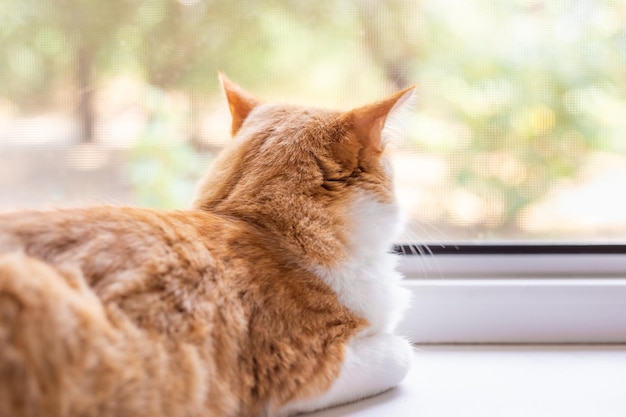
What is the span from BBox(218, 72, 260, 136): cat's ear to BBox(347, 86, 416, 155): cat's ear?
0.69 ft

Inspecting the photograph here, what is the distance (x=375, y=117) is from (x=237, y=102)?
27cm

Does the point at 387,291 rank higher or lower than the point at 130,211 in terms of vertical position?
lower

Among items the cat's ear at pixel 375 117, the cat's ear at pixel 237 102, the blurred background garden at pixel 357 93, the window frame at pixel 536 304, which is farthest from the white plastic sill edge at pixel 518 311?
the cat's ear at pixel 237 102

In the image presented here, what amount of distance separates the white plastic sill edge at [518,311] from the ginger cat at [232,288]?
0.49 ft

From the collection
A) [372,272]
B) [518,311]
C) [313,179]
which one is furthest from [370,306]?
[518,311]

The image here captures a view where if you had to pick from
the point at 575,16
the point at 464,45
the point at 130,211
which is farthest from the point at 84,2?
the point at 575,16

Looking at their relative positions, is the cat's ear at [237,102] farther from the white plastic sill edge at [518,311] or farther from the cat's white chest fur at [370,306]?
the white plastic sill edge at [518,311]

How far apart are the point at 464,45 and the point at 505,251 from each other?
0.40 meters

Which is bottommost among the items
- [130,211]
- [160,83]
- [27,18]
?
[130,211]

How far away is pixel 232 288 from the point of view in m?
0.80

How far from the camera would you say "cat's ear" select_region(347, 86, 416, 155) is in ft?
3.03

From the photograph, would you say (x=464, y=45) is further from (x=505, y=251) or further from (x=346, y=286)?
(x=346, y=286)

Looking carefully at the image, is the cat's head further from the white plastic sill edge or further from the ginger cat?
the white plastic sill edge

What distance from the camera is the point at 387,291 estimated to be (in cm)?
97
